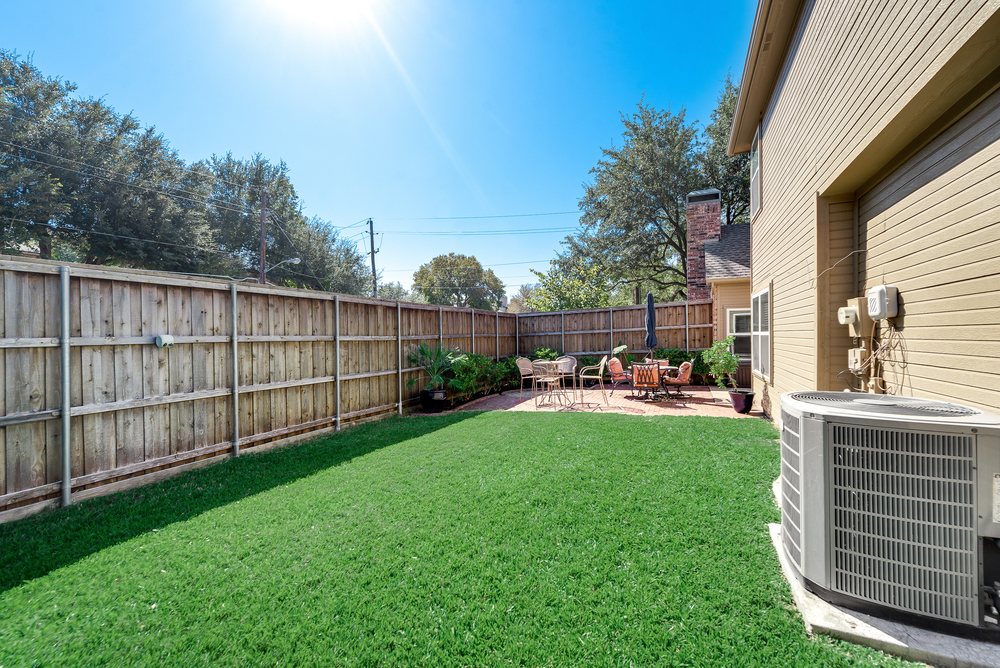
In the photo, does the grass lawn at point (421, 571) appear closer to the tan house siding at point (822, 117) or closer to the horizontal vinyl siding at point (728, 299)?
the tan house siding at point (822, 117)

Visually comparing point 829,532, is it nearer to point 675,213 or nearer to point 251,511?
point 251,511

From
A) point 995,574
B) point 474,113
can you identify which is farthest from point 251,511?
point 474,113

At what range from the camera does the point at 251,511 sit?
321 cm

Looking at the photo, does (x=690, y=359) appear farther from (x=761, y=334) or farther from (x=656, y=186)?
(x=656, y=186)

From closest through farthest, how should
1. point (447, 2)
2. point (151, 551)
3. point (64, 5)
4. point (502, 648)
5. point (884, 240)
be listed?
point (502, 648)
point (151, 551)
point (884, 240)
point (447, 2)
point (64, 5)

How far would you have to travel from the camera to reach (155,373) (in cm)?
409

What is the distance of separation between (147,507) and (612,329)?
10.9m

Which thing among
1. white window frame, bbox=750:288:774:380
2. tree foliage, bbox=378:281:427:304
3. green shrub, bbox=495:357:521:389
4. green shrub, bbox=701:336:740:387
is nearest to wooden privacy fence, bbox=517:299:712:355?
green shrub, bbox=495:357:521:389

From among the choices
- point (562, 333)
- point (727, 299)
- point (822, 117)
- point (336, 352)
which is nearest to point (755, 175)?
point (727, 299)

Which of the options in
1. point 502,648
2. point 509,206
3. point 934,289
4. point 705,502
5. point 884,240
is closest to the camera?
point 502,648

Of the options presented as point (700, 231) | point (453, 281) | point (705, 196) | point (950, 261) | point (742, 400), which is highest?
point (453, 281)

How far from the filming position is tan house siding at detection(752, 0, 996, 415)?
2.12 m

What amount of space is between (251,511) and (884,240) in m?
5.54

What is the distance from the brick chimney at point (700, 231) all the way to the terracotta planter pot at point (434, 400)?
371 inches
